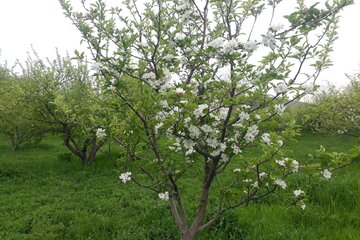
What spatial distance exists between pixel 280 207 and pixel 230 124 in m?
3.05

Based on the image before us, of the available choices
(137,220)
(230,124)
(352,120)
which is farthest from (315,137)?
(230,124)

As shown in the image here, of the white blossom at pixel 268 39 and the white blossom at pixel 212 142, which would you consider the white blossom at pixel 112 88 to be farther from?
the white blossom at pixel 268 39

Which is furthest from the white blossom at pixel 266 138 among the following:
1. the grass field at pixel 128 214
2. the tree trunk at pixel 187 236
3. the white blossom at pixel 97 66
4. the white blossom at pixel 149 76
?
the grass field at pixel 128 214

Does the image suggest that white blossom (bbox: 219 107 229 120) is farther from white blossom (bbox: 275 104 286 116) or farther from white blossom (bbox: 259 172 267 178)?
white blossom (bbox: 259 172 267 178)

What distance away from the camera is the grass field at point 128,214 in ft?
15.4

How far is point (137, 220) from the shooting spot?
17.2 feet

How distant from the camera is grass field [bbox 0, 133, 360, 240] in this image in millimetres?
4699

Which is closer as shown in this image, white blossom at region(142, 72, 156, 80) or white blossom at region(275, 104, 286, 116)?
white blossom at region(275, 104, 286, 116)

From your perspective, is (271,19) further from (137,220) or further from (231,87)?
(137,220)

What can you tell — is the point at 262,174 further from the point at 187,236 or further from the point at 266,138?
the point at 187,236

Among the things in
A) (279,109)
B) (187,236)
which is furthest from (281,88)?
(187,236)

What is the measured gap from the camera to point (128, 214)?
18.5 feet

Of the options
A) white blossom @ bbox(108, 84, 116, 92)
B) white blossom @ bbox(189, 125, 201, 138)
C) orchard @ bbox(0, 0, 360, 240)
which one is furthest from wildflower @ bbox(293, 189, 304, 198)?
white blossom @ bbox(108, 84, 116, 92)

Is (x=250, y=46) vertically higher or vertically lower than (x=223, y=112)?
higher
